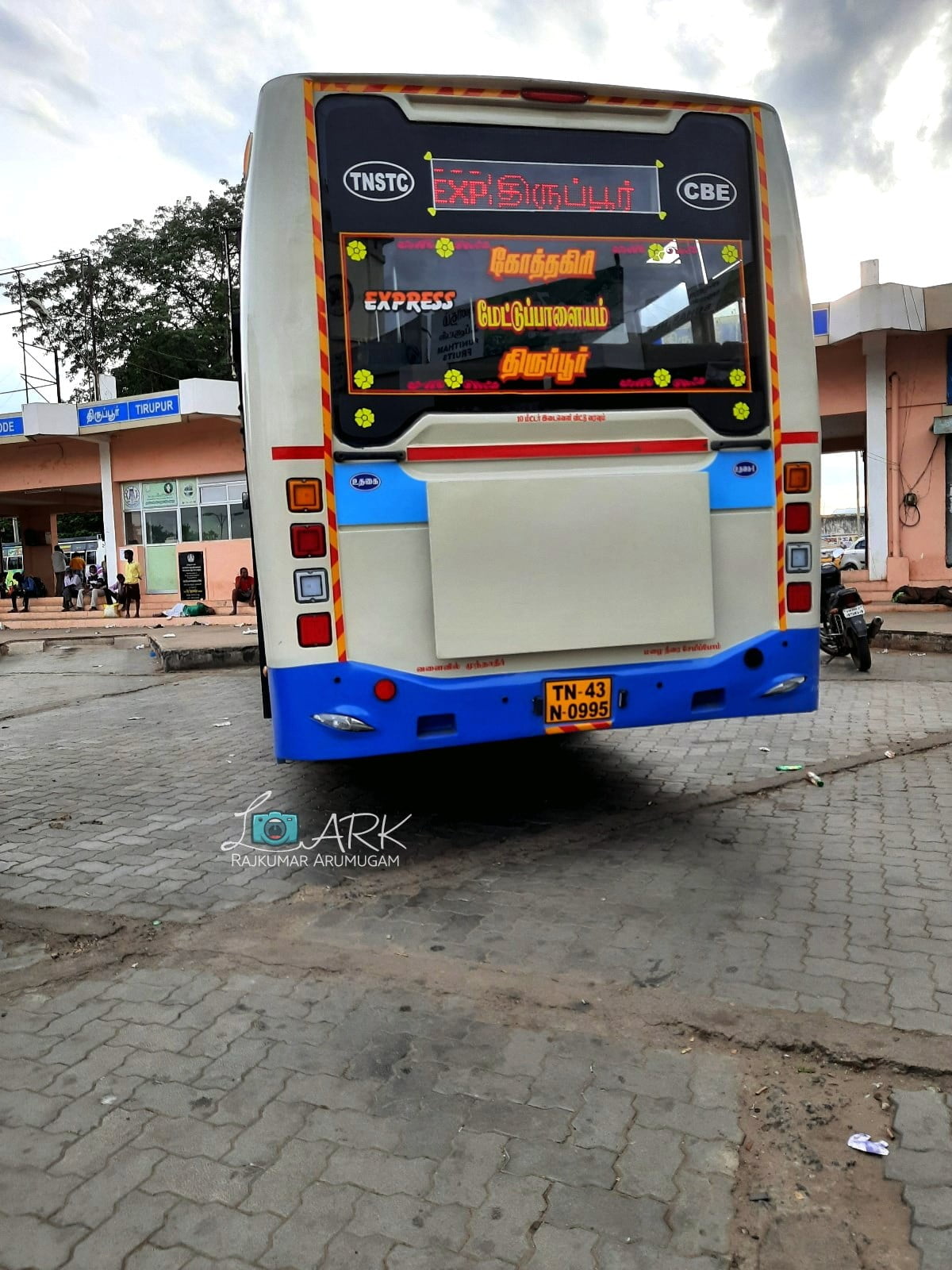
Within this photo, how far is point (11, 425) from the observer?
27.1 metres

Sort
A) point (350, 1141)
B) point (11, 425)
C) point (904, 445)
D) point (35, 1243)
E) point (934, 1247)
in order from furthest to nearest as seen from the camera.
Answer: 1. point (11, 425)
2. point (904, 445)
3. point (350, 1141)
4. point (35, 1243)
5. point (934, 1247)

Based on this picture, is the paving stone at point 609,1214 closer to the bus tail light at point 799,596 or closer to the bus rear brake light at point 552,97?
the bus tail light at point 799,596

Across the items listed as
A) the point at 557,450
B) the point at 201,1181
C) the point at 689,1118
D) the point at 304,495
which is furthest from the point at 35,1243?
the point at 557,450

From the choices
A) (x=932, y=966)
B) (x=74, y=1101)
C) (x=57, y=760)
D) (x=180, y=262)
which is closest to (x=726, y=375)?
(x=932, y=966)

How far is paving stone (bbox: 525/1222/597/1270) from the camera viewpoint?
7.09 feet

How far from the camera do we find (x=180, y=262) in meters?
38.8

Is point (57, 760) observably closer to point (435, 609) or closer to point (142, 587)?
point (435, 609)

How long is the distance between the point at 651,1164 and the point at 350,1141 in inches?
31.8

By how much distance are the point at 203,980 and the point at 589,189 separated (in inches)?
156

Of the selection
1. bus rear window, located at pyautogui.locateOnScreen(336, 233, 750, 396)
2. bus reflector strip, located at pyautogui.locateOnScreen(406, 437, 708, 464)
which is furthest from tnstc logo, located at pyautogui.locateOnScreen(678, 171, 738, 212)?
bus reflector strip, located at pyautogui.locateOnScreen(406, 437, 708, 464)

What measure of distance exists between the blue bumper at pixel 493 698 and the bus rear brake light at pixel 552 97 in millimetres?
2748

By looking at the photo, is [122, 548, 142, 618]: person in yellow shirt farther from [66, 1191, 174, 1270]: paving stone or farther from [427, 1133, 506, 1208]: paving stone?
[427, 1133, 506, 1208]: paving stone

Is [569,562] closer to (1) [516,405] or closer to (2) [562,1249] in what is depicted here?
(1) [516,405]

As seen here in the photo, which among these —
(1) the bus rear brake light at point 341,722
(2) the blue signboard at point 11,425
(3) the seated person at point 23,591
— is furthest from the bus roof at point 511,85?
(3) the seated person at point 23,591
